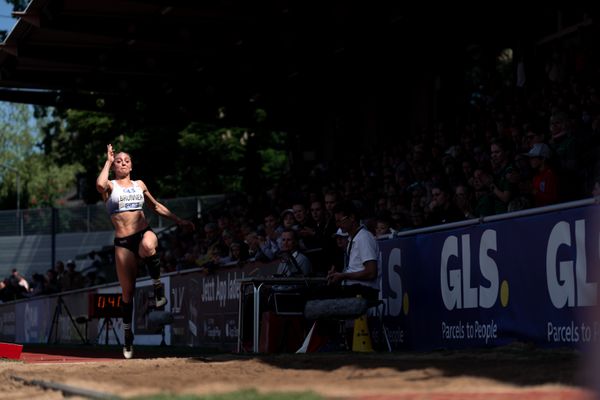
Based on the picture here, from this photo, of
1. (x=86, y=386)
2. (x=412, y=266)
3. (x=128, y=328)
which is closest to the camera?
(x=86, y=386)

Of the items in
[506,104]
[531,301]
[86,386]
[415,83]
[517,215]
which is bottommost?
[86,386]

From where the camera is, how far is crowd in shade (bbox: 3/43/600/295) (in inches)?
559

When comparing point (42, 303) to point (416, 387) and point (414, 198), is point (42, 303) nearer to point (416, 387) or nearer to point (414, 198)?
point (414, 198)

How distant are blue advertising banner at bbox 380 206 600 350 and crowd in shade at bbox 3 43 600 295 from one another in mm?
552

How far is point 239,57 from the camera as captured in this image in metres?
29.4

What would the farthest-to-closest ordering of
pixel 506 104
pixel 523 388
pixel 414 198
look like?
pixel 506 104, pixel 414 198, pixel 523 388

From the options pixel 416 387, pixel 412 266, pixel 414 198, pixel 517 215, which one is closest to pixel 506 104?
pixel 414 198

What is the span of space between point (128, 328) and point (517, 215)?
18.7 feet

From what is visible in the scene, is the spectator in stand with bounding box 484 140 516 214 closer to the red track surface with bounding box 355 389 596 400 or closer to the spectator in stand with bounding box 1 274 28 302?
the red track surface with bounding box 355 389 596 400

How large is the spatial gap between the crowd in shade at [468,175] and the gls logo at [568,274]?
569 mm

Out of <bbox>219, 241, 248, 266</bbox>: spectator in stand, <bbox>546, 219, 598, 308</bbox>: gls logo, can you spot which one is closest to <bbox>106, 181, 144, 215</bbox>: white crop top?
<bbox>219, 241, 248, 266</bbox>: spectator in stand

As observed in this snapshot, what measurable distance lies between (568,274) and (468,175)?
612cm

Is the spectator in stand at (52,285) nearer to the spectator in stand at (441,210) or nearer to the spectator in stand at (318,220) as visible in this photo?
the spectator in stand at (318,220)

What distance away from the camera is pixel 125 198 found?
613 inches
